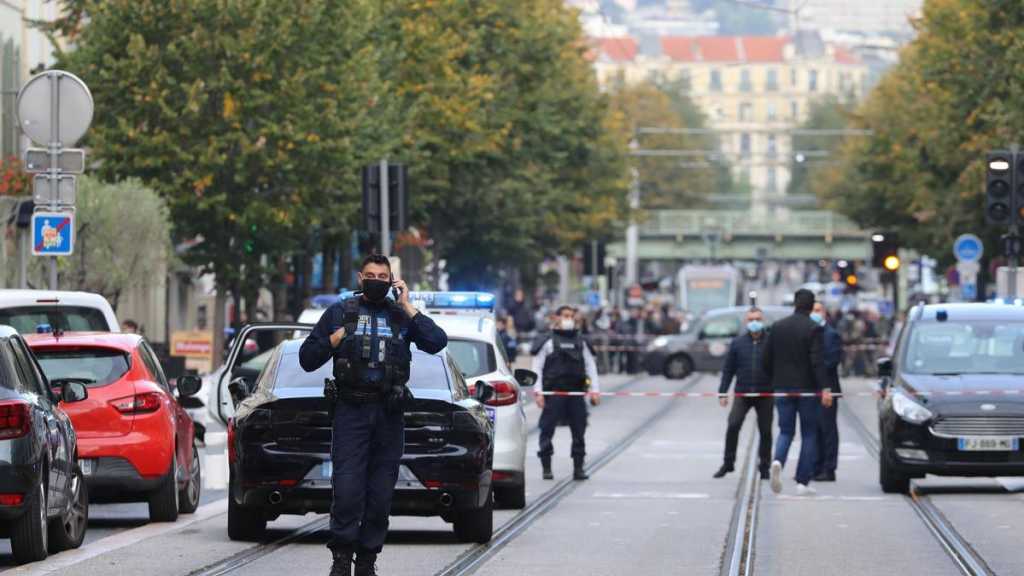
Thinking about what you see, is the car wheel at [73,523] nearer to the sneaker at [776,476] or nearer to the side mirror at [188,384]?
the side mirror at [188,384]

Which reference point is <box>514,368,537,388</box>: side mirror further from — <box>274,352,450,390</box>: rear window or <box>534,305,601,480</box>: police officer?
<box>274,352,450,390</box>: rear window

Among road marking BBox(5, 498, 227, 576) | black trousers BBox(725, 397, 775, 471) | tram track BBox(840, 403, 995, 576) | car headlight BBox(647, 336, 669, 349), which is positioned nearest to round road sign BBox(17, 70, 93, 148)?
road marking BBox(5, 498, 227, 576)

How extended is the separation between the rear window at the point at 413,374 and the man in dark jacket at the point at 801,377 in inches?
273

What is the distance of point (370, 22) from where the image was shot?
4322 cm

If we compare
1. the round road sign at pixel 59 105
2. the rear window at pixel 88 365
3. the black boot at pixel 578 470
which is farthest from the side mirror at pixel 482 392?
the black boot at pixel 578 470

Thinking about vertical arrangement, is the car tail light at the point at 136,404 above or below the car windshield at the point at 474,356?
Result: below

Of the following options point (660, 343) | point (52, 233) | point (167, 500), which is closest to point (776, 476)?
point (167, 500)

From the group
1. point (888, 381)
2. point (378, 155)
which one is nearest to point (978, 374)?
point (888, 381)

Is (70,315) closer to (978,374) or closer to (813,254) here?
(978,374)

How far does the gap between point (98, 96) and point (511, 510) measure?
22.6 meters

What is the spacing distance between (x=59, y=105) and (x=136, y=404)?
5.45 meters

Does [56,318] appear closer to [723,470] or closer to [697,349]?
[723,470]

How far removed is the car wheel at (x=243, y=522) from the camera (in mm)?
16562

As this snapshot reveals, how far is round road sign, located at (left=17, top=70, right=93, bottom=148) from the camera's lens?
22.8 m
